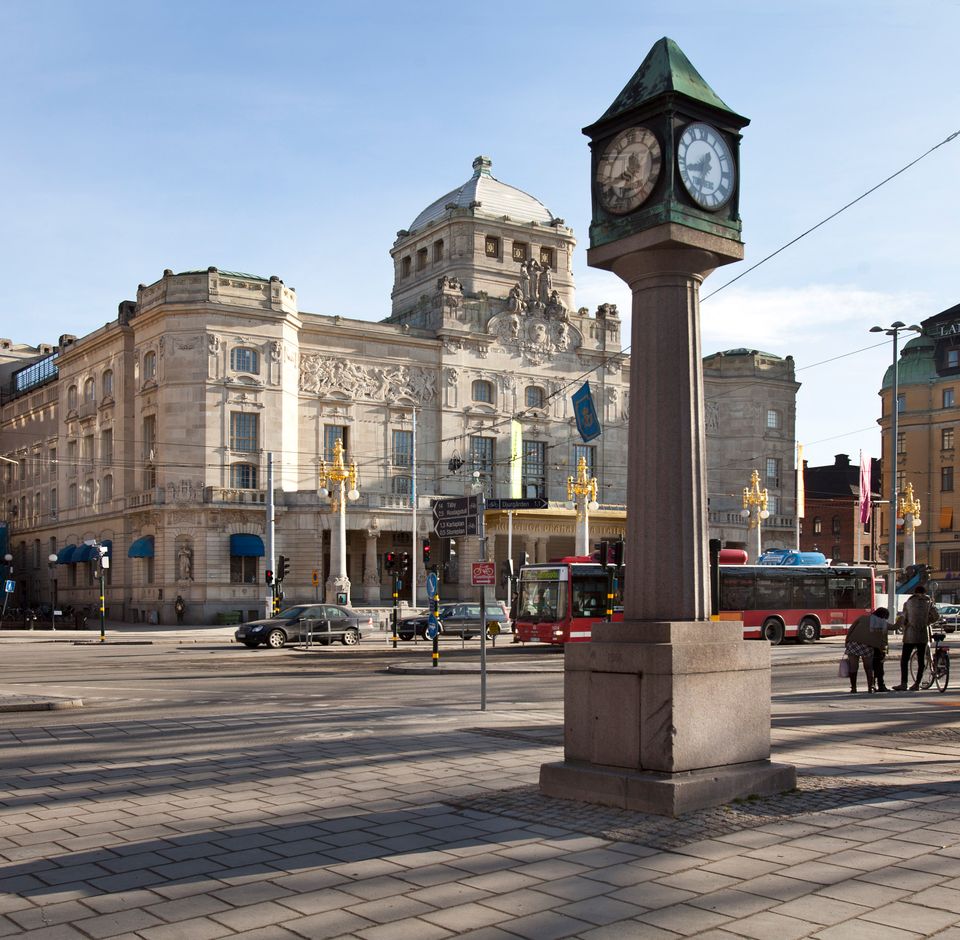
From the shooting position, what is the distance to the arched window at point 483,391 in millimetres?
69625

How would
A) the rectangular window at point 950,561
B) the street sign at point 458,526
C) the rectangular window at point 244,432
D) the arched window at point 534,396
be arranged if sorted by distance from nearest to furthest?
the street sign at point 458,526 → the rectangular window at point 244,432 → the arched window at point 534,396 → the rectangular window at point 950,561

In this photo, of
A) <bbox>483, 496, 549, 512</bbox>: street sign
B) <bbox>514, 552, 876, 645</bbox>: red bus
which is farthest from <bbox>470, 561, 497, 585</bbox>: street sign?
<bbox>514, 552, 876, 645</bbox>: red bus

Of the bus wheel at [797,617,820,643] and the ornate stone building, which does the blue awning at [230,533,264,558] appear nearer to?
the ornate stone building

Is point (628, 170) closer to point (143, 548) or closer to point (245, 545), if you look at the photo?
point (245, 545)

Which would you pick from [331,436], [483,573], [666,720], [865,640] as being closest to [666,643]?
[666,720]

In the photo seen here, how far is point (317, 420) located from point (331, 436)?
1.41 m

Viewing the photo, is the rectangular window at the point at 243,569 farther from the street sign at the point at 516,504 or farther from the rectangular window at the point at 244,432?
A: the street sign at the point at 516,504

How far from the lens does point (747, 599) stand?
3794 cm

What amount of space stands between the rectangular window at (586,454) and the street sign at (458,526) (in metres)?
55.2

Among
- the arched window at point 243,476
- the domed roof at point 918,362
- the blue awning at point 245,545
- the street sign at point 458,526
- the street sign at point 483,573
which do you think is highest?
the domed roof at point 918,362

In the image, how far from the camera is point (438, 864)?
6598 millimetres

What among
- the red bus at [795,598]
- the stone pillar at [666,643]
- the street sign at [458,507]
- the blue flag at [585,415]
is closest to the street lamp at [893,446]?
the red bus at [795,598]

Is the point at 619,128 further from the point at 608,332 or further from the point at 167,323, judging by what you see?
the point at 608,332

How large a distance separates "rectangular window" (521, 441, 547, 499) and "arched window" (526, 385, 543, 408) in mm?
2534
